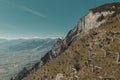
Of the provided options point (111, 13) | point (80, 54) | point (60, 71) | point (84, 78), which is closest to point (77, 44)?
point (80, 54)

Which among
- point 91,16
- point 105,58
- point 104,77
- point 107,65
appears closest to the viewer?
point 104,77

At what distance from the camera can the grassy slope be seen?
237ft

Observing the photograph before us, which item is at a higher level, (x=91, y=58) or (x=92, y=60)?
(x=91, y=58)

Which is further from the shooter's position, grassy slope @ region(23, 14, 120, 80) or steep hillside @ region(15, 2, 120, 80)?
steep hillside @ region(15, 2, 120, 80)

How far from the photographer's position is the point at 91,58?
82.2 metres

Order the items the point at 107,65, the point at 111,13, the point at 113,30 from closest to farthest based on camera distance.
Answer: the point at 107,65
the point at 113,30
the point at 111,13

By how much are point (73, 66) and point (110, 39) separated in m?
15.9

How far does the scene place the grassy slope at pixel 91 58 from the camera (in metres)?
72.2

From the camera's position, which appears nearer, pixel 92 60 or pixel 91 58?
pixel 92 60

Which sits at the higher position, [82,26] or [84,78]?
[82,26]

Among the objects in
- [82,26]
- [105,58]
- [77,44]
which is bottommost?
[105,58]

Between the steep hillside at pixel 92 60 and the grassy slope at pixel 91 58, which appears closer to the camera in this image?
the grassy slope at pixel 91 58

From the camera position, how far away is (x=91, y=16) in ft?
443

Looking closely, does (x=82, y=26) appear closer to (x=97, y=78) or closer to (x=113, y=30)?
(x=113, y=30)
